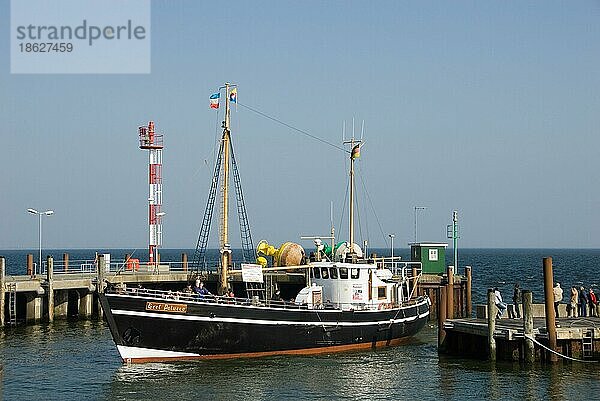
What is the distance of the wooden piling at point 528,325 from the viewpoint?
111ft

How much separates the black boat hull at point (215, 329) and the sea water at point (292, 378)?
22.7 inches

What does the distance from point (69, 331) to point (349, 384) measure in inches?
782

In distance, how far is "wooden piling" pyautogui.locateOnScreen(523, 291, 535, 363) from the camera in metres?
33.8

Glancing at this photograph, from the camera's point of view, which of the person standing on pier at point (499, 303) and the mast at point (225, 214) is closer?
A: the person standing on pier at point (499, 303)

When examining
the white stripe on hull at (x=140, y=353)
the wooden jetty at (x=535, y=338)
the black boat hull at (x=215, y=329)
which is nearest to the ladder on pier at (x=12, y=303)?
the black boat hull at (x=215, y=329)

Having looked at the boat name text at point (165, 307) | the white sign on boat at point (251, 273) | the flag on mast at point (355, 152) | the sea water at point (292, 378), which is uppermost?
the flag on mast at point (355, 152)

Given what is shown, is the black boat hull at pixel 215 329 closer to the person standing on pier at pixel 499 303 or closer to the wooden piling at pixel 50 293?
the person standing on pier at pixel 499 303

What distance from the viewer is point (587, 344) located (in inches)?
1348

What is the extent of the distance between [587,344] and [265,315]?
489 inches

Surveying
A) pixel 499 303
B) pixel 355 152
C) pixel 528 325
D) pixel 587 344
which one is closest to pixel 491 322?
pixel 528 325

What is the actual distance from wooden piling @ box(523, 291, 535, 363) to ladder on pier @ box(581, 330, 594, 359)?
188 cm

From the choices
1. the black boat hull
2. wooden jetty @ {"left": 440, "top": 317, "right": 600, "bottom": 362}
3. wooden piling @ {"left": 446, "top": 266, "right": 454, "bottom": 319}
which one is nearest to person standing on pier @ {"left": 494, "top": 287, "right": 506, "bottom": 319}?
wooden jetty @ {"left": 440, "top": 317, "right": 600, "bottom": 362}

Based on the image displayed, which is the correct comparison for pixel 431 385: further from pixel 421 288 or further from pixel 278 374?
pixel 421 288

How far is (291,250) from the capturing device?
5703cm
